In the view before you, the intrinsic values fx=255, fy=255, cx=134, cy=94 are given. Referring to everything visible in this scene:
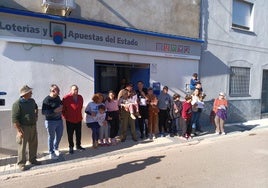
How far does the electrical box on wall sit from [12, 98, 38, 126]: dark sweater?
2478 millimetres

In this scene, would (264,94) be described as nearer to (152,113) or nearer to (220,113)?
(220,113)

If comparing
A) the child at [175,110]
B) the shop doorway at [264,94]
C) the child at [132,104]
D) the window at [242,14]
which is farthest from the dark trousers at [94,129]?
the shop doorway at [264,94]

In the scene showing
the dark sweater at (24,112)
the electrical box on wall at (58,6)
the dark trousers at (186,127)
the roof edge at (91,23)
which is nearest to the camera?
the dark sweater at (24,112)

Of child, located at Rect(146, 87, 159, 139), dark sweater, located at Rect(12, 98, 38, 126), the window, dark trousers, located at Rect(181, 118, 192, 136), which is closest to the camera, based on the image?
dark sweater, located at Rect(12, 98, 38, 126)

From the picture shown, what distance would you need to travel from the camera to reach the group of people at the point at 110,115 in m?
5.40

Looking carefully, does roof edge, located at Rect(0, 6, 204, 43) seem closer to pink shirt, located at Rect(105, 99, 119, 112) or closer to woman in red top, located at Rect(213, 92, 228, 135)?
pink shirt, located at Rect(105, 99, 119, 112)

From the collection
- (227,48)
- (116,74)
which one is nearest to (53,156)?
(116,74)

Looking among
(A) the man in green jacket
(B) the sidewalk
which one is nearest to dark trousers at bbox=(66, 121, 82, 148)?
(B) the sidewalk

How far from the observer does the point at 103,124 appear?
23.5 ft

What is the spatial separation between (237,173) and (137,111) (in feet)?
11.0

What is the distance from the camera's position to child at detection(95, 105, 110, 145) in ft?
23.0

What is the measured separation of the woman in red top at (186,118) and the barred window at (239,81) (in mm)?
4038

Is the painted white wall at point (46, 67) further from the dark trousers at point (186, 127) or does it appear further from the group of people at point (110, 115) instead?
the dark trousers at point (186, 127)

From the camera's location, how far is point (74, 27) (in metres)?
6.93
